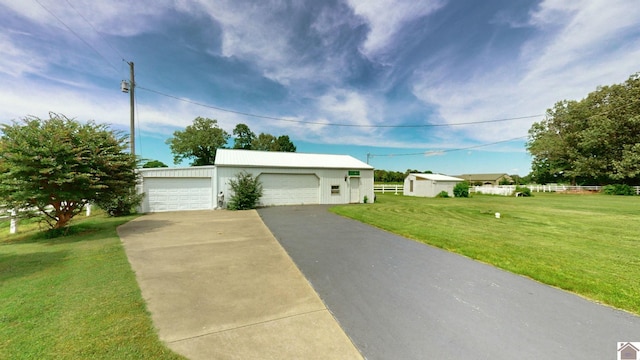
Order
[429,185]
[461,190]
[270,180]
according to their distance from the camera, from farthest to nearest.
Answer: [429,185]
[461,190]
[270,180]

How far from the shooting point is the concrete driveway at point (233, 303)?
7.34ft

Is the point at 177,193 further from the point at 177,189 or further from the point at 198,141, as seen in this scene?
the point at 198,141

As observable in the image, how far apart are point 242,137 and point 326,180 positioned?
28.3m

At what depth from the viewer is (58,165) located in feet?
21.1

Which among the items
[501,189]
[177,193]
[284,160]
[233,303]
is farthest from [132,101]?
[501,189]

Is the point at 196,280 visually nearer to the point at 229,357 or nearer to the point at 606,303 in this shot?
the point at 229,357

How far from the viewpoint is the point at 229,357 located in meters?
2.10

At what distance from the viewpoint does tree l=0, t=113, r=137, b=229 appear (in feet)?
20.5

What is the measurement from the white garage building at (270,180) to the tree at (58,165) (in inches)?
171

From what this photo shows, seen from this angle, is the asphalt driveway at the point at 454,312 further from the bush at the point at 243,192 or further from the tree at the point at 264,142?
the tree at the point at 264,142

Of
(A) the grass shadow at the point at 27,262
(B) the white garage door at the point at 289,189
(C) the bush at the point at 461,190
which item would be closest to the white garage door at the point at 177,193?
(B) the white garage door at the point at 289,189

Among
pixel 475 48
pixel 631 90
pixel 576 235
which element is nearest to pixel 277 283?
pixel 576 235

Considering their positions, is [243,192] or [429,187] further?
[429,187]

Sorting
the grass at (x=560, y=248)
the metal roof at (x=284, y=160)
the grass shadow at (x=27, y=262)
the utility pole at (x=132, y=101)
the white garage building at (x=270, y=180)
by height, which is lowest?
the grass shadow at (x=27, y=262)
